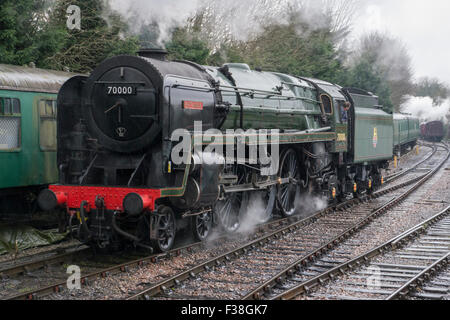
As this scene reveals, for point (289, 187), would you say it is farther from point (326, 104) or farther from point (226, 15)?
point (226, 15)

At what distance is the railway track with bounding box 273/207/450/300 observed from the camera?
21.0ft

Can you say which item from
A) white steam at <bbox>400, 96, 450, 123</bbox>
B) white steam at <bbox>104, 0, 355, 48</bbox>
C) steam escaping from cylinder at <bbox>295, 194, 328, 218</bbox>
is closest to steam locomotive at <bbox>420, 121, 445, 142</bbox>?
white steam at <bbox>400, 96, 450, 123</bbox>

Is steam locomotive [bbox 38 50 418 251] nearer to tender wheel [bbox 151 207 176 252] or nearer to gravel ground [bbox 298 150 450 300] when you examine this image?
tender wheel [bbox 151 207 176 252]

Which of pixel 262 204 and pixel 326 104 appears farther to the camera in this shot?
pixel 326 104

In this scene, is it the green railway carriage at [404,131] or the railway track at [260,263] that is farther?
the green railway carriage at [404,131]

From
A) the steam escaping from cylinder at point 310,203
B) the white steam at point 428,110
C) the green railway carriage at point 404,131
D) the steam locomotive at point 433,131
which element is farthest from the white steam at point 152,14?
the white steam at point 428,110

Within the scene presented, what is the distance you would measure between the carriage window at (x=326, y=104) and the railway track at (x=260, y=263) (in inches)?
109

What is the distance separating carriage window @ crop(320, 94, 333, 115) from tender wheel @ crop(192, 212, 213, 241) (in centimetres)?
551

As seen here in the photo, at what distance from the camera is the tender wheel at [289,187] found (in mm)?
11750

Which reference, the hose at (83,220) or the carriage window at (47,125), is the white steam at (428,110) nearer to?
the carriage window at (47,125)

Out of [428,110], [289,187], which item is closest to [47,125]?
[289,187]

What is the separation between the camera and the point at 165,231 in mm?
8102

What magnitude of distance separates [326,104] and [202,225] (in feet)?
19.2
